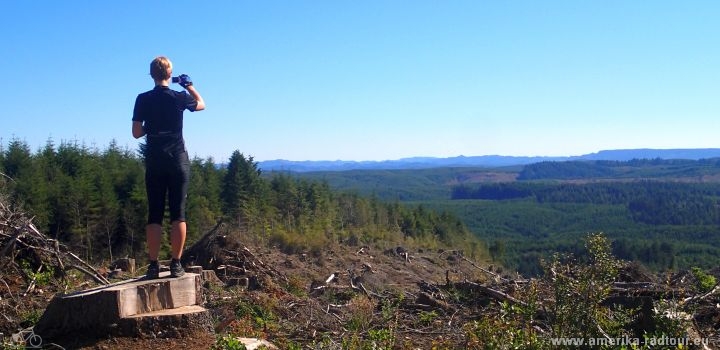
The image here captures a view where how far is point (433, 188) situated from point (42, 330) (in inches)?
6549

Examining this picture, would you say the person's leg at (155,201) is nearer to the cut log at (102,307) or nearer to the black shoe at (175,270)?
the black shoe at (175,270)

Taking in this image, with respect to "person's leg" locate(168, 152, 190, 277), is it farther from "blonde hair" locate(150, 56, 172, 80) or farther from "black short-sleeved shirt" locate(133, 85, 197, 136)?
"blonde hair" locate(150, 56, 172, 80)

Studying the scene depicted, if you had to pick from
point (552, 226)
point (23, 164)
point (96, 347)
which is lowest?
point (552, 226)

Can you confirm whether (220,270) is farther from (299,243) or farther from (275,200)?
(275,200)

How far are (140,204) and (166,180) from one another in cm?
1713

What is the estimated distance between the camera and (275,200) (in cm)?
2741

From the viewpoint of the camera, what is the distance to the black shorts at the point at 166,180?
16.9 ft

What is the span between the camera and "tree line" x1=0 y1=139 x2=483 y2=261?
750 inches

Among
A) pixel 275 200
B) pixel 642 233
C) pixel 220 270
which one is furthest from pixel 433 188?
pixel 220 270

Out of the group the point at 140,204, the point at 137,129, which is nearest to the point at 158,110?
the point at 137,129

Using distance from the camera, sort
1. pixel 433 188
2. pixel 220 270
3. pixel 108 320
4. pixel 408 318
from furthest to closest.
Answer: pixel 433 188 < pixel 220 270 < pixel 408 318 < pixel 108 320

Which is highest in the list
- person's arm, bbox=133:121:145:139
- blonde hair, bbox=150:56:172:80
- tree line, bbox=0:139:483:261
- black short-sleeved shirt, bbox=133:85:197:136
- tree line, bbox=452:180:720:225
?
blonde hair, bbox=150:56:172:80

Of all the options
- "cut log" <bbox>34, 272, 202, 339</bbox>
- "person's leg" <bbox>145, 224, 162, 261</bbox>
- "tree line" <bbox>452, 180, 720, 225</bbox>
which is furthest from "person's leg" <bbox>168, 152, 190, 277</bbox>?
"tree line" <bbox>452, 180, 720, 225</bbox>

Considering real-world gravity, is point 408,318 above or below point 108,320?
below
